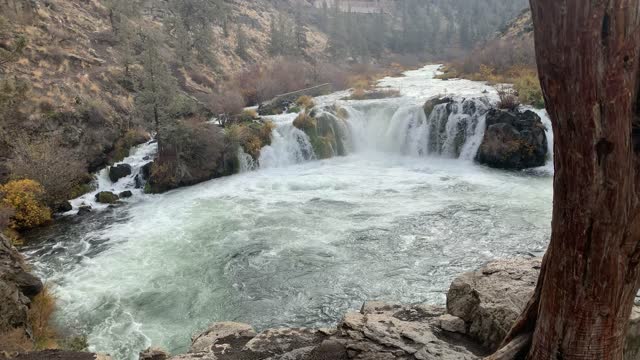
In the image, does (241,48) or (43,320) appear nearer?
(43,320)

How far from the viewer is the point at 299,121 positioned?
24.2 meters

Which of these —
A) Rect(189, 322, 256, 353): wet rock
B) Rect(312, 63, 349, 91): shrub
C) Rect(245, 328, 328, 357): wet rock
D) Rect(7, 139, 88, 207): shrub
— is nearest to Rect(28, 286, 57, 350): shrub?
Rect(189, 322, 256, 353): wet rock

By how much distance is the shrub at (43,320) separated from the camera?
28.7 feet

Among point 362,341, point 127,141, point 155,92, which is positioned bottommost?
point 362,341

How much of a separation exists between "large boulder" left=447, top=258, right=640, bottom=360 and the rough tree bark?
2074mm

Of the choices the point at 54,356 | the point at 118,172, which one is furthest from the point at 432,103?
the point at 54,356

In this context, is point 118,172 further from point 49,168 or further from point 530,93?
point 530,93

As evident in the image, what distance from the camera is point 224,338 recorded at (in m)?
7.21

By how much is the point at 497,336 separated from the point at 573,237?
3.07 meters

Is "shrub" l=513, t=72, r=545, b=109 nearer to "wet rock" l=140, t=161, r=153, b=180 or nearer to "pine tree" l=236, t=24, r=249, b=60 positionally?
"wet rock" l=140, t=161, r=153, b=180

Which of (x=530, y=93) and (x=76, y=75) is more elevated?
(x=76, y=75)

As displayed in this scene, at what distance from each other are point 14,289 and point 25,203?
299 inches

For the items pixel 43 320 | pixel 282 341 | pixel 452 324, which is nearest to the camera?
pixel 452 324

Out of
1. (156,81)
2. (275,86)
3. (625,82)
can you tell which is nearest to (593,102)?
(625,82)
